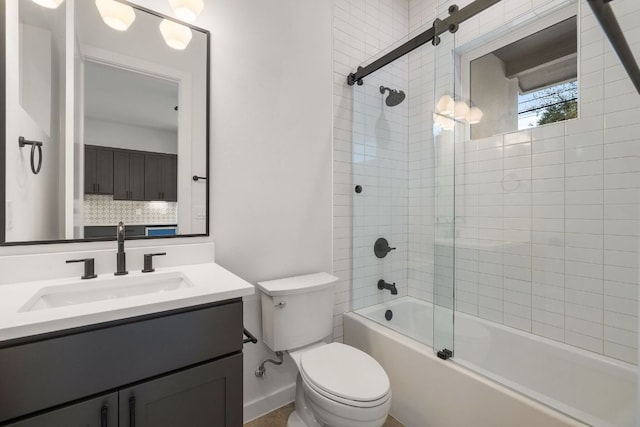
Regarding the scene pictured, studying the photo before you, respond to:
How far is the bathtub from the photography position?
3.86 feet

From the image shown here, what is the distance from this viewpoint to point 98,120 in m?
1.25

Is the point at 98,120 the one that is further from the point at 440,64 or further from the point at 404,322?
the point at 404,322

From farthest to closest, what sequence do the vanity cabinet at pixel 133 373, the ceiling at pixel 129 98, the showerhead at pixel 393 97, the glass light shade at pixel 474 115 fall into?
the showerhead at pixel 393 97 < the glass light shade at pixel 474 115 < the ceiling at pixel 129 98 < the vanity cabinet at pixel 133 373

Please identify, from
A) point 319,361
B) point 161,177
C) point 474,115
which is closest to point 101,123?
point 161,177

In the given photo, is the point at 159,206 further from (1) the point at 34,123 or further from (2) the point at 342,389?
(2) the point at 342,389

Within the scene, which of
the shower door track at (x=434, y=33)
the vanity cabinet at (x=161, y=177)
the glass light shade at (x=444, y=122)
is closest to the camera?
the vanity cabinet at (x=161, y=177)

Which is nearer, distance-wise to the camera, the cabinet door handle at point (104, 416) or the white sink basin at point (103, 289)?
the cabinet door handle at point (104, 416)

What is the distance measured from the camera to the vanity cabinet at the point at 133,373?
0.72 meters

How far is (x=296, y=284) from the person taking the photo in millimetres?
1620

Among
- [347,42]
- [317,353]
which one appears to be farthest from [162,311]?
[347,42]

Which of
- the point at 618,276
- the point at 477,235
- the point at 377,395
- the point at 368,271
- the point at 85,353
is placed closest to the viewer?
the point at 85,353

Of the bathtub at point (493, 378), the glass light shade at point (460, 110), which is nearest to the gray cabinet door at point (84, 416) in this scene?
the bathtub at point (493, 378)

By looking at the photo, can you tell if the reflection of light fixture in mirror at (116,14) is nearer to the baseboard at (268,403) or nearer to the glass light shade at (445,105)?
the glass light shade at (445,105)

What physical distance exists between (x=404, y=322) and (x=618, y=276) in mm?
1172
